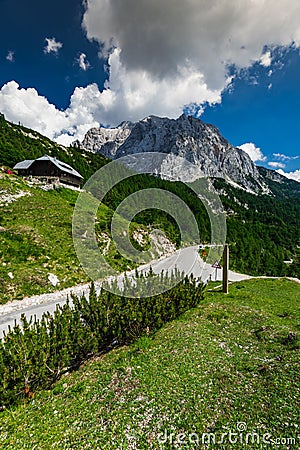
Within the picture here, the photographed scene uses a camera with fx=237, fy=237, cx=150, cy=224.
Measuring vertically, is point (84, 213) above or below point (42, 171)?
below

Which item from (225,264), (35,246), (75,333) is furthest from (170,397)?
(35,246)

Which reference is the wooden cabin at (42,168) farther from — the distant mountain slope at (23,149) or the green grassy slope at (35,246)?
the green grassy slope at (35,246)

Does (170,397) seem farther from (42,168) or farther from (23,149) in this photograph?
(23,149)

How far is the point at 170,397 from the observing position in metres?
6.97

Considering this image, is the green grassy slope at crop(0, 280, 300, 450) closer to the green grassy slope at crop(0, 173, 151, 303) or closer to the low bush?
the low bush

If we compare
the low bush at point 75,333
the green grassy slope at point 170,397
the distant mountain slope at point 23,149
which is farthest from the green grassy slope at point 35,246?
the distant mountain slope at point 23,149

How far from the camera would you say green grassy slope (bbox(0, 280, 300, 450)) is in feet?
19.1

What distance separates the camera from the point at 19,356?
7762 millimetres

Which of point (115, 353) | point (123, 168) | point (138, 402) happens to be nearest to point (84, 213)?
point (123, 168)

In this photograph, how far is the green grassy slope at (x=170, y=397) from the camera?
581cm

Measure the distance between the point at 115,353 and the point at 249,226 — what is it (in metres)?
161

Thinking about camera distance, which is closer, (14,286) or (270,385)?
(270,385)

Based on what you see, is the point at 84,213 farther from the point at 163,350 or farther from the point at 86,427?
the point at 86,427

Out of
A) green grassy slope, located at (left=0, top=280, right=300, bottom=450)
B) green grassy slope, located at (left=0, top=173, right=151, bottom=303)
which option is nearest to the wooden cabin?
green grassy slope, located at (left=0, top=173, right=151, bottom=303)
